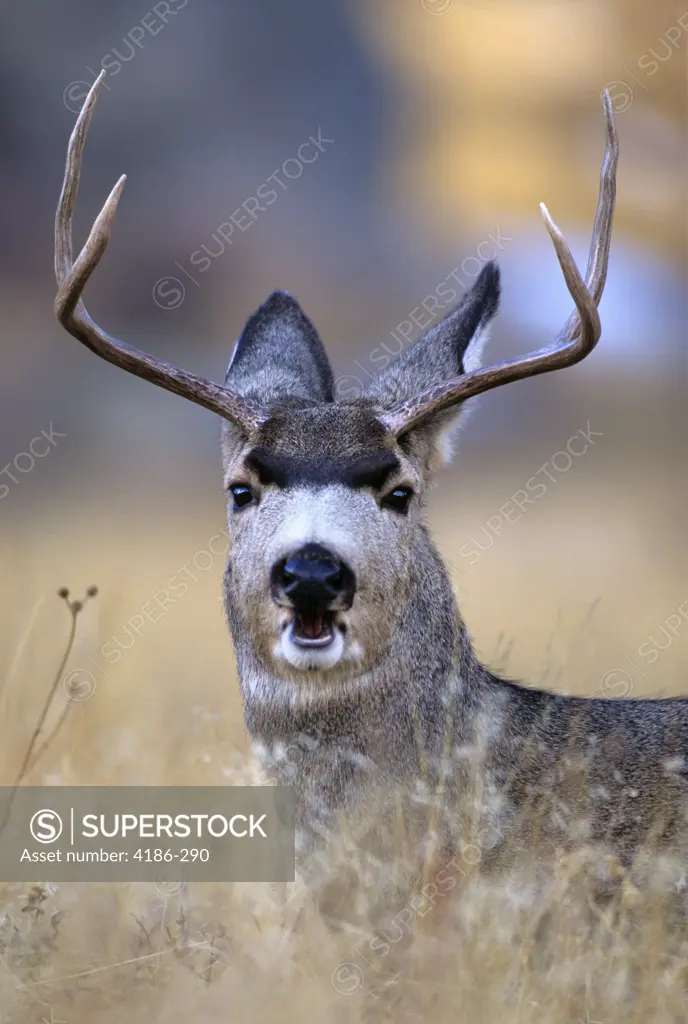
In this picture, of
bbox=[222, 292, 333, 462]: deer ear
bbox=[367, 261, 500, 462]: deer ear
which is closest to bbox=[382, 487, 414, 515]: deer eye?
bbox=[367, 261, 500, 462]: deer ear

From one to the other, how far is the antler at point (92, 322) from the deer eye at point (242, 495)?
0.21 metres

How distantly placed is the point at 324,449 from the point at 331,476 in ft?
0.45

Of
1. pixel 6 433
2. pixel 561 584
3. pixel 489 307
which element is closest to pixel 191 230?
pixel 6 433

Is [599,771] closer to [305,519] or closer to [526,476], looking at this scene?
[305,519]

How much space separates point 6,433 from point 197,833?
28.3 feet

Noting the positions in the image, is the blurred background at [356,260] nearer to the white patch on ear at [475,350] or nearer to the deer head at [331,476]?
the white patch on ear at [475,350]

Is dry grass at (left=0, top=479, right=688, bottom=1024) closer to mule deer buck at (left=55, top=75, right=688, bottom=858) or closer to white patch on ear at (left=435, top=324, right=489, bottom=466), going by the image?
mule deer buck at (left=55, top=75, right=688, bottom=858)

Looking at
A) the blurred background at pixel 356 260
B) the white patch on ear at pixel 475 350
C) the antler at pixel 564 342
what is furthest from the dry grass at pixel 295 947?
the blurred background at pixel 356 260

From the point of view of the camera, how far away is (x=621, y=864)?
4633 mm

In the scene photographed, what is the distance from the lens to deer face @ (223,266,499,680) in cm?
450

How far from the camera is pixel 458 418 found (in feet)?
17.5

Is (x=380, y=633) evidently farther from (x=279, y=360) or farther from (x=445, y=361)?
(x=279, y=360)

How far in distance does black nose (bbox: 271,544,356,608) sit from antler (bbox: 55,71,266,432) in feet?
2.43

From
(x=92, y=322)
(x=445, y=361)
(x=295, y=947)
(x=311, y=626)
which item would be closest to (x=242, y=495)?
(x=311, y=626)
